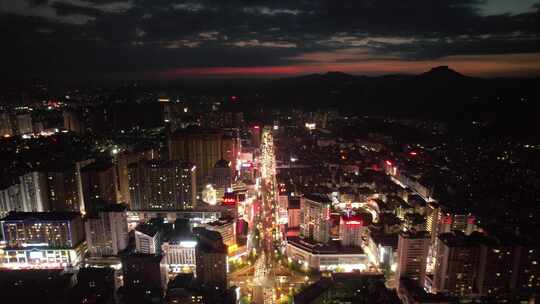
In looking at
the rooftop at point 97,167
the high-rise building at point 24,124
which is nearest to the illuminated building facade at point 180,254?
the rooftop at point 97,167

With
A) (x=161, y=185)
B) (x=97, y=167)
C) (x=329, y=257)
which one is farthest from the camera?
(x=161, y=185)

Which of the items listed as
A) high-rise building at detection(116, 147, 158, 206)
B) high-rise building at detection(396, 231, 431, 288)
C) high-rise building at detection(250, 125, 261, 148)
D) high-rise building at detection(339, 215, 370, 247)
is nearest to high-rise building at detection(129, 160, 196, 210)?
high-rise building at detection(116, 147, 158, 206)

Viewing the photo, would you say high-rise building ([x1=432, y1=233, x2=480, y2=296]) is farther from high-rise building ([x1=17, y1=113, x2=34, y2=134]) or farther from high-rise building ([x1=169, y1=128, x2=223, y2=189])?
high-rise building ([x1=17, y1=113, x2=34, y2=134])

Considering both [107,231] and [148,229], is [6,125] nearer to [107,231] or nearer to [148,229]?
[107,231]

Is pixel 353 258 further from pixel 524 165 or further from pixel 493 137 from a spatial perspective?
pixel 493 137

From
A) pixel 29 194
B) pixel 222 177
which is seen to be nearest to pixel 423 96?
pixel 222 177

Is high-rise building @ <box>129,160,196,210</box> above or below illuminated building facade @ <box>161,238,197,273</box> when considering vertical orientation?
above

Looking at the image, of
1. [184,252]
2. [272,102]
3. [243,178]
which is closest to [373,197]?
[243,178]
